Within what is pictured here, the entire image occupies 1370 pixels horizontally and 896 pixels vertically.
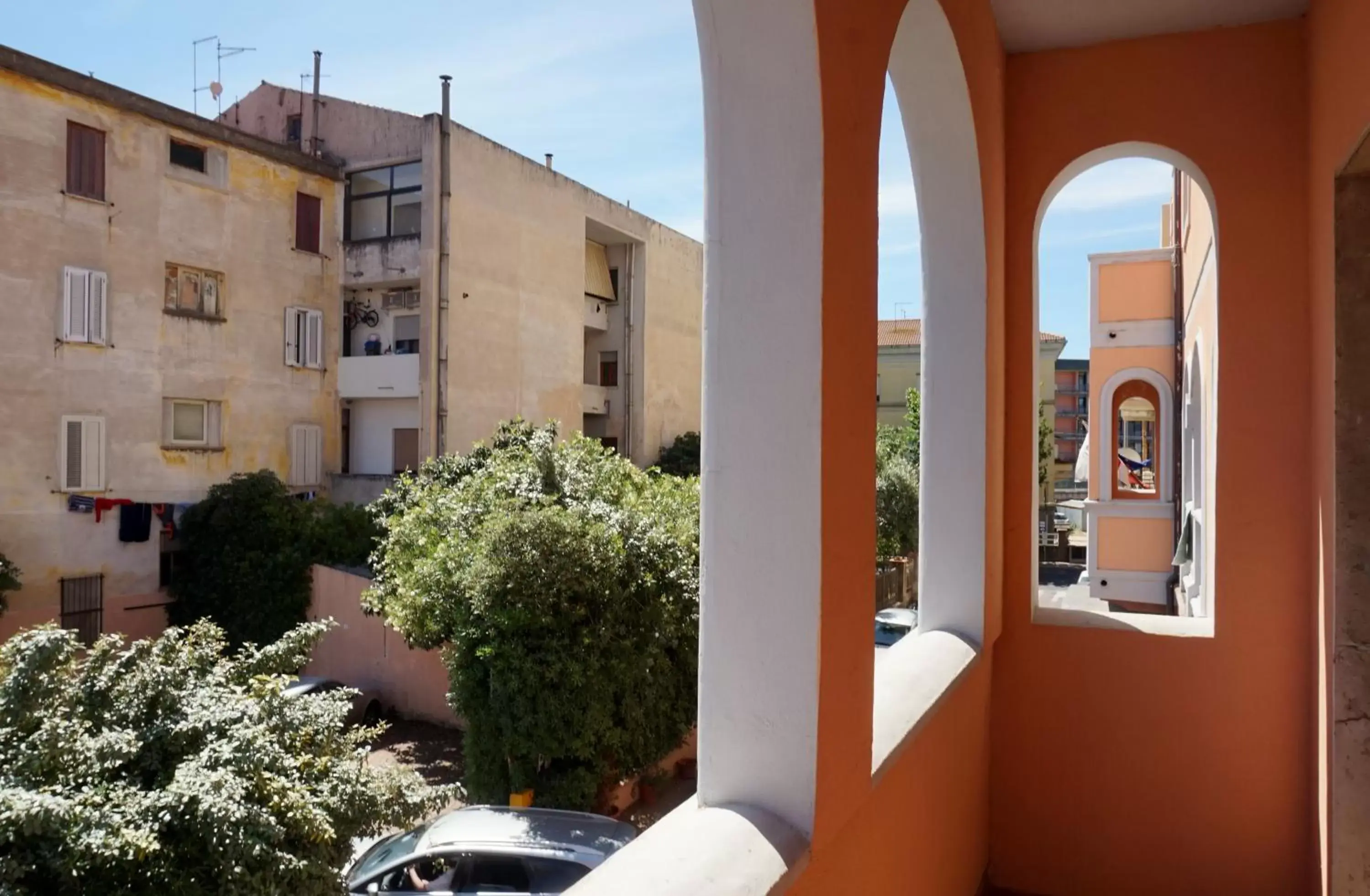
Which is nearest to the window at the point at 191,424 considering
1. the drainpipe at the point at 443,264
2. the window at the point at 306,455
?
the window at the point at 306,455

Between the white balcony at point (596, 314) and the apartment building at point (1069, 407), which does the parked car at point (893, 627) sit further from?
the apartment building at point (1069, 407)

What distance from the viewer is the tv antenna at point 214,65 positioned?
16.5m

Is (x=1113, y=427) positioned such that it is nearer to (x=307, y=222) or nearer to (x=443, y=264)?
(x=443, y=264)

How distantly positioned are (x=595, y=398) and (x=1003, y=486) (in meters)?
17.3

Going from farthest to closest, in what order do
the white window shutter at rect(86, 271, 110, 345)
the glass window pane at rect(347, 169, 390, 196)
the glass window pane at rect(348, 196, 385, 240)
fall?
the glass window pane at rect(348, 196, 385, 240), the glass window pane at rect(347, 169, 390, 196), the white window shutter at rect(86, 271, 110, 345)

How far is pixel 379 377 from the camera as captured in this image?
54.7 ft

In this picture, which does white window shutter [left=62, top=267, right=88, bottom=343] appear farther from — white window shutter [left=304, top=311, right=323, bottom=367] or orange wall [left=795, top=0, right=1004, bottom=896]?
orange wall [left=795, top=0, right=1004, bottom=896]

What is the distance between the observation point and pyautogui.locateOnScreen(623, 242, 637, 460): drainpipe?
68.9 feet

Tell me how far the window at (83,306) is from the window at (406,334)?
442cm

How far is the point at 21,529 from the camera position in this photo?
1284cm

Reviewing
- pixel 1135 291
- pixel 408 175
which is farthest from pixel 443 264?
pixel 1135 291

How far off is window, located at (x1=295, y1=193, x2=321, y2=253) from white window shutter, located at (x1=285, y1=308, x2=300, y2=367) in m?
1.10

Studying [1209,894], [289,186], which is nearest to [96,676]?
[1209,894]

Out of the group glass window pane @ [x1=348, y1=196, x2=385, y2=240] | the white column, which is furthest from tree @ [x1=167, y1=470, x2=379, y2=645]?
the white column
